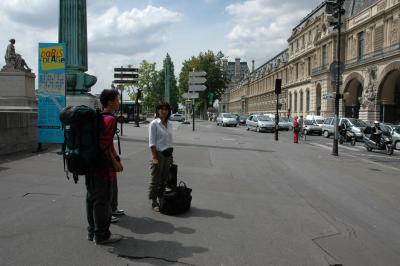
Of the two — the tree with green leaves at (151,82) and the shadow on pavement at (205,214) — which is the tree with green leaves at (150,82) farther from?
the shadow on pavement at (205,214)

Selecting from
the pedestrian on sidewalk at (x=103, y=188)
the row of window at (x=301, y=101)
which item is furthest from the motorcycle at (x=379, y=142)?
the row of window at (x=301, y=101)

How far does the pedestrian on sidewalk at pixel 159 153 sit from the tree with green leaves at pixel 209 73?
83.0 metres

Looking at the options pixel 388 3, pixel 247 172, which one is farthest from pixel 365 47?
pixel 247 172

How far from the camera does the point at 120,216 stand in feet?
19.6

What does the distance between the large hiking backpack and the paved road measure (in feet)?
3.01

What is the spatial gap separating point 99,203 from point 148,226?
102cm

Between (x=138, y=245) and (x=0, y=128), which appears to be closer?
(x=138, y=245)

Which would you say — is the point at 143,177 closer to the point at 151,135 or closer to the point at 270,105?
the point at 151,135

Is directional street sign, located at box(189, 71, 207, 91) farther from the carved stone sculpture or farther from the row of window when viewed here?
the row of window

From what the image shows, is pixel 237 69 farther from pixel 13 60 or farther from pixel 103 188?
pixel 103 188

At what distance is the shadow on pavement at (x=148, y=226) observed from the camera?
5367mm

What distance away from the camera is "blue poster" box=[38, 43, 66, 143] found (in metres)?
12.4

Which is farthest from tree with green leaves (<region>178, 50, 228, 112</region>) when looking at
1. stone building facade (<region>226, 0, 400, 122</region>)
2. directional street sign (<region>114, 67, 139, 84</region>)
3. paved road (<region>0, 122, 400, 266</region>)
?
paved road (<region>0, 122, 400, 266</region>)

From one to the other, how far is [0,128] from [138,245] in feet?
25.9
